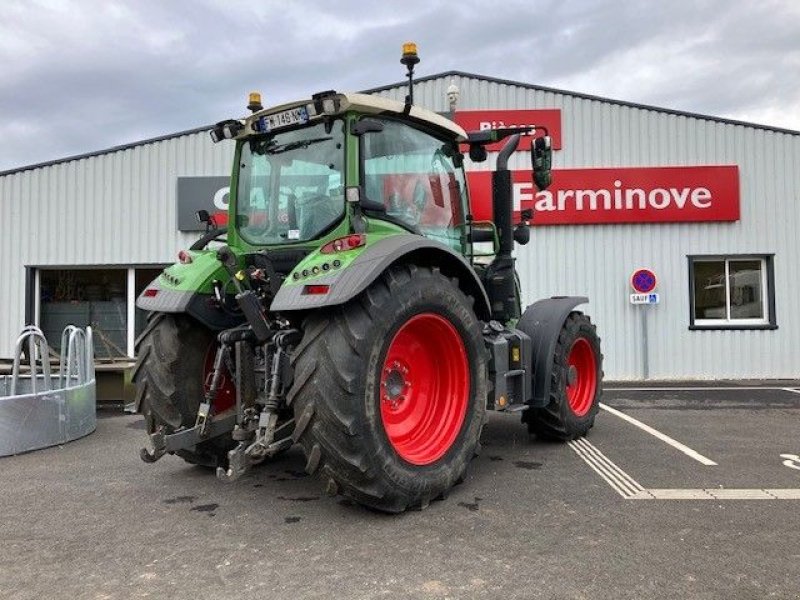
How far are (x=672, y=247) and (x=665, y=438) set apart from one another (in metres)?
6.55

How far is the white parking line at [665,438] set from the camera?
505cm

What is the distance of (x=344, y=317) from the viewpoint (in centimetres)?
348

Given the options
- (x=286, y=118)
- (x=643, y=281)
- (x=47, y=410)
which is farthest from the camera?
(x=643, y=281)

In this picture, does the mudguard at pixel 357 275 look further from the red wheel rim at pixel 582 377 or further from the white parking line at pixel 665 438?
the white parking line at pixel 665 438

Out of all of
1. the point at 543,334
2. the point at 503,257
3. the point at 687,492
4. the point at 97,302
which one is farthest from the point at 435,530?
the point at 97,302

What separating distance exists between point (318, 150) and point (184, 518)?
95.9 inches

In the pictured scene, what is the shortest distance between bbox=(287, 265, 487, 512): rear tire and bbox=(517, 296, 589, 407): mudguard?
3.75 ft

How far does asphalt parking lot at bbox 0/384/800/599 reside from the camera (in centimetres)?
280

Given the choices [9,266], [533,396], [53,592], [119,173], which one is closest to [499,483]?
[533,396]

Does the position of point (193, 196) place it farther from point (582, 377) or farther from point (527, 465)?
point (527, 465)

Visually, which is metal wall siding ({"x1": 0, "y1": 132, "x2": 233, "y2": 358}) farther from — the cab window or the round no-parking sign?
the cab window

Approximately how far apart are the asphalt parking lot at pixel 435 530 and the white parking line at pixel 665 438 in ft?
0.11

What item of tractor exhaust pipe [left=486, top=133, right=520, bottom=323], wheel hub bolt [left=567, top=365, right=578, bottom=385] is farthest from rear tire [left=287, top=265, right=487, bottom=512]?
wheel hub bolt [left=567, top=365, right=578, bottom=385]

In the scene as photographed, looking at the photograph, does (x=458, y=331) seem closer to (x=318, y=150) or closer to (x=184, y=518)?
(x=318, y=150)
